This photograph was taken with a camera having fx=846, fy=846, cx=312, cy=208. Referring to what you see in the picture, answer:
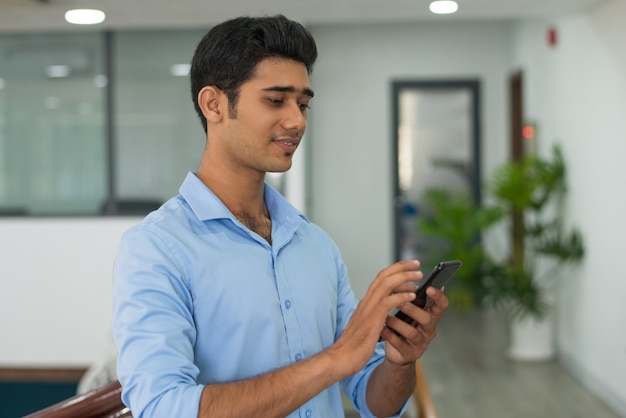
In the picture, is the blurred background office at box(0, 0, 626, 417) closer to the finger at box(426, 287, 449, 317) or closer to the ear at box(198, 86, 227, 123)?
the ear at box(198, 86, 227, 123)

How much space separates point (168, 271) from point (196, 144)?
472 centimetres

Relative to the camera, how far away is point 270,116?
1.36 m

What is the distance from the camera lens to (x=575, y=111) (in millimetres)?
5609

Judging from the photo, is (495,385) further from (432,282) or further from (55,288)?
(432,282)

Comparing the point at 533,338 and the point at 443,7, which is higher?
the point at 443,7

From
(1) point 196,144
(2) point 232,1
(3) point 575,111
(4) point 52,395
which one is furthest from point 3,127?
(3) point 575,111

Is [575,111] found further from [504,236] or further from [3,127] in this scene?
[3,127]

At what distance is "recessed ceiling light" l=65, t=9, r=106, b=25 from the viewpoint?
4.55 metres

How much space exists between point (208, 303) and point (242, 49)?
0.41 m

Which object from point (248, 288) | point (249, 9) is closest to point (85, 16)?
point (249, 9)

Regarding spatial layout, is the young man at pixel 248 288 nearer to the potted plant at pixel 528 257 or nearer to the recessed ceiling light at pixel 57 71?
the potted plant at pixel 528 257

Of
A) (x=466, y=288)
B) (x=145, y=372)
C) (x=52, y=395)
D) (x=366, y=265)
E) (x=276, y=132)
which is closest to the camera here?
(x=145, y=372)

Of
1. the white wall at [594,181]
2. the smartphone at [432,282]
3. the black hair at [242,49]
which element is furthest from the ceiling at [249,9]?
the smartphone at [432,282]

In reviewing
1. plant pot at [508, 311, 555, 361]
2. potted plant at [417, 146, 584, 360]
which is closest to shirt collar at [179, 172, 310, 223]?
potted plant at [417, 146, 584, 360]
